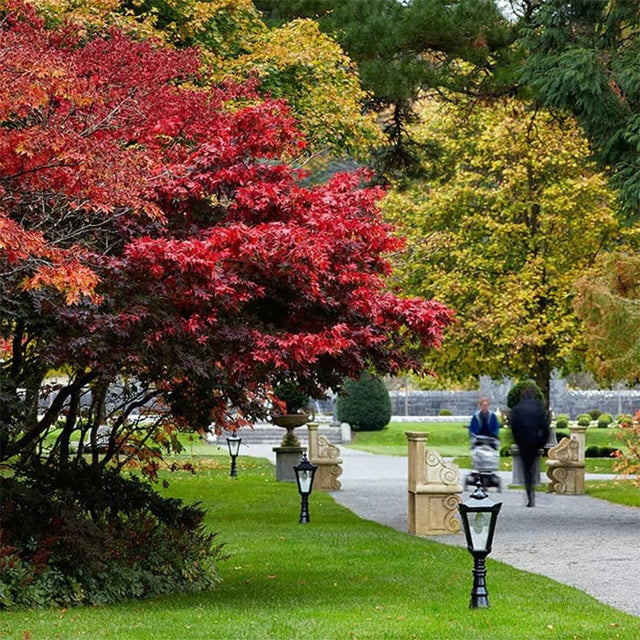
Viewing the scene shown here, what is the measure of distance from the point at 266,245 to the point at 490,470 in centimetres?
920

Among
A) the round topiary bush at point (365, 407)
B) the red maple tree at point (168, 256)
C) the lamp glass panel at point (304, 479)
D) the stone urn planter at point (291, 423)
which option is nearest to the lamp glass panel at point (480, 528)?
the red maple tree at point (168, 256)

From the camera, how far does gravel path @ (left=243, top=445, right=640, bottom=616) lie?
12.1m

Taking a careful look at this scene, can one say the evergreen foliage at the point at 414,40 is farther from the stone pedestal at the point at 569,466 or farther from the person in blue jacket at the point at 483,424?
the stone pedestal at the point at 569,466

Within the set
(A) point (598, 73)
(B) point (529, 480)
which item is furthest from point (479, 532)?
(B) point (529, 480)

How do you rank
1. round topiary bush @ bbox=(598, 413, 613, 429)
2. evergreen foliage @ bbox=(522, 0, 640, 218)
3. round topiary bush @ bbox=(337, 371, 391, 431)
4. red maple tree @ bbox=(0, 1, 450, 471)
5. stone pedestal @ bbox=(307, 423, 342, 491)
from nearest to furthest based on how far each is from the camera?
red maple tree @ bbox=(0, 1, 450, 471)
evergreen foliage @ bbox=(522, 0, 640, 218)
stone pedestal @ bbox=(307, 423, 342, 491)
round topiary bush @ bbox=(337, 371, 391, 431)
round topiary bush @ bbox=(598, 413, 613, 429)

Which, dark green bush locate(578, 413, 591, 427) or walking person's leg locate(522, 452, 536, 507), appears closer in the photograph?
walking person's leg locate(522, 452, 536, 507)

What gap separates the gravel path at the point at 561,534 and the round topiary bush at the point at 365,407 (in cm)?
2147

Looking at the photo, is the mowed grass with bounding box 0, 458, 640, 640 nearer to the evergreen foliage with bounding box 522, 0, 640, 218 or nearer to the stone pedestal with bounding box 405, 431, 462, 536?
the stone pedestal with bounding box 405, 431, 462, 536

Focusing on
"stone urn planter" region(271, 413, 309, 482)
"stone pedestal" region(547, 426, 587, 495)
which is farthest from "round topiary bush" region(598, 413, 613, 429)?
"stone pedestal" region(547, 426, 587, 495)

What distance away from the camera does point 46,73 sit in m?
8.64

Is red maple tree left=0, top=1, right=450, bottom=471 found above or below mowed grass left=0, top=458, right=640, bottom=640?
above

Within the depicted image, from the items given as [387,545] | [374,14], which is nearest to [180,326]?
[387,545]

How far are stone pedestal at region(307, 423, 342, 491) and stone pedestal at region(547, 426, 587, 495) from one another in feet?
13.4

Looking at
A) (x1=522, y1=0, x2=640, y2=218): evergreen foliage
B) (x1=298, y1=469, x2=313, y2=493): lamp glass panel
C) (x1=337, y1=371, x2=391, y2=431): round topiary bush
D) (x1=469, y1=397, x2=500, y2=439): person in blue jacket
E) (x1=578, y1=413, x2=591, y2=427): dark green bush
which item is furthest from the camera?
(x1=578, y1=413, x2=591, y2=427): dark green bush
